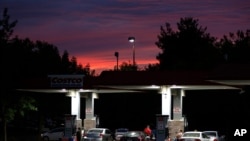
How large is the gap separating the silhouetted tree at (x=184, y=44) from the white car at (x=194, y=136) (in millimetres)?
43666

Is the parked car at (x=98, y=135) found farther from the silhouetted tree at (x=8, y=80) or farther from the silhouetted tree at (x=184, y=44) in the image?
the silhouetted tree at (x=184, y=44)

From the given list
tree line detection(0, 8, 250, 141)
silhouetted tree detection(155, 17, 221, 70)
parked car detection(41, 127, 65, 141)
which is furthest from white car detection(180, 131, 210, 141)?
silhouetted tree detection(155, 17, 221, 70)

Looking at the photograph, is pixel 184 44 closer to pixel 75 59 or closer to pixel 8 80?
pixel 75 59

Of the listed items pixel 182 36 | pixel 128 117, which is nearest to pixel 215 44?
pixel 182 36

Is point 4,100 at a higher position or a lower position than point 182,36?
lower

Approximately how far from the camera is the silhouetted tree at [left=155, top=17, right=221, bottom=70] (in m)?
94.0

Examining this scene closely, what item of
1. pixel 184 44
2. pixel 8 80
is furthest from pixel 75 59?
pixel 8 80

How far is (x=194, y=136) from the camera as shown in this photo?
1729 inches

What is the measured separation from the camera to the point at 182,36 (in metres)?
106

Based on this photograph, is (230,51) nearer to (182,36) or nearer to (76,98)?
(182,36)

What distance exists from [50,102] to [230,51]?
31.1 m

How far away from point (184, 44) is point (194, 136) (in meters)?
60.3

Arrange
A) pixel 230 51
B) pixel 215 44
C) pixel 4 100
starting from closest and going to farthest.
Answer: pixel 4 100 < pixel 230 51 < pixel 215 44

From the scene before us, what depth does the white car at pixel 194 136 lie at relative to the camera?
4222 cm
